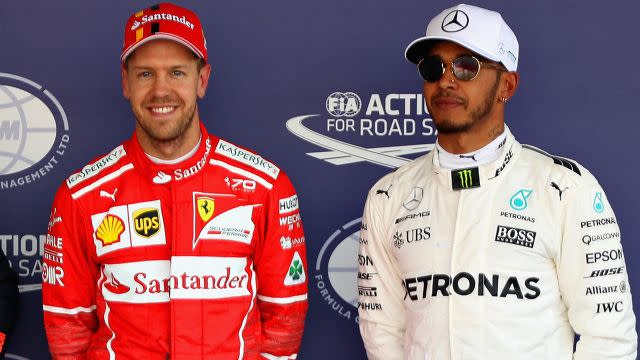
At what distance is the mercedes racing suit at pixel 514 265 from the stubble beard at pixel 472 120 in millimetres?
91

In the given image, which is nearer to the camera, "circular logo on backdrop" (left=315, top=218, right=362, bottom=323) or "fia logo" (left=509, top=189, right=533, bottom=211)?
"fia logo" (left=509, top=189, right=533, bottom=211)

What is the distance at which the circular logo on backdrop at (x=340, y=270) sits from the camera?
2389 millimetres

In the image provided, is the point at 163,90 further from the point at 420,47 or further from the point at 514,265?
the point at 514,265

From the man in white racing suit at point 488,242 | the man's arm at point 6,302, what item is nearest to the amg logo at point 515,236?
the man in white racing suit at point 488,242

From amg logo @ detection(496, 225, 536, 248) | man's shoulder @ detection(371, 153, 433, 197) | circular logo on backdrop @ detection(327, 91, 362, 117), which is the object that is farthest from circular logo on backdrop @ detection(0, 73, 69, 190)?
amg logo @ detection(496, 225, 536, 248)

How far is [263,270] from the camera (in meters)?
1.94

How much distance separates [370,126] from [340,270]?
1.40 ft

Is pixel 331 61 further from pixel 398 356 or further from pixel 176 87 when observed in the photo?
pixel 398 356

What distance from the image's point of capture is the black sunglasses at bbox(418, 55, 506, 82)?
177cm

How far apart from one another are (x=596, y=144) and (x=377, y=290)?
2.78ft

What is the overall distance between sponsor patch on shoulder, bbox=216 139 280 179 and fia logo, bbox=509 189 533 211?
56 cm

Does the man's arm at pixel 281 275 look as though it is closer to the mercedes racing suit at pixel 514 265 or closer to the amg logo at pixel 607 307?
the mercedes racing suit at pixel 514 265

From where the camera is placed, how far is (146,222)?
1897mm

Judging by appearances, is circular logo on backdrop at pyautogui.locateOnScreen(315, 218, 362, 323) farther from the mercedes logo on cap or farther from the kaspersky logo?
the mercedes logo on cap
